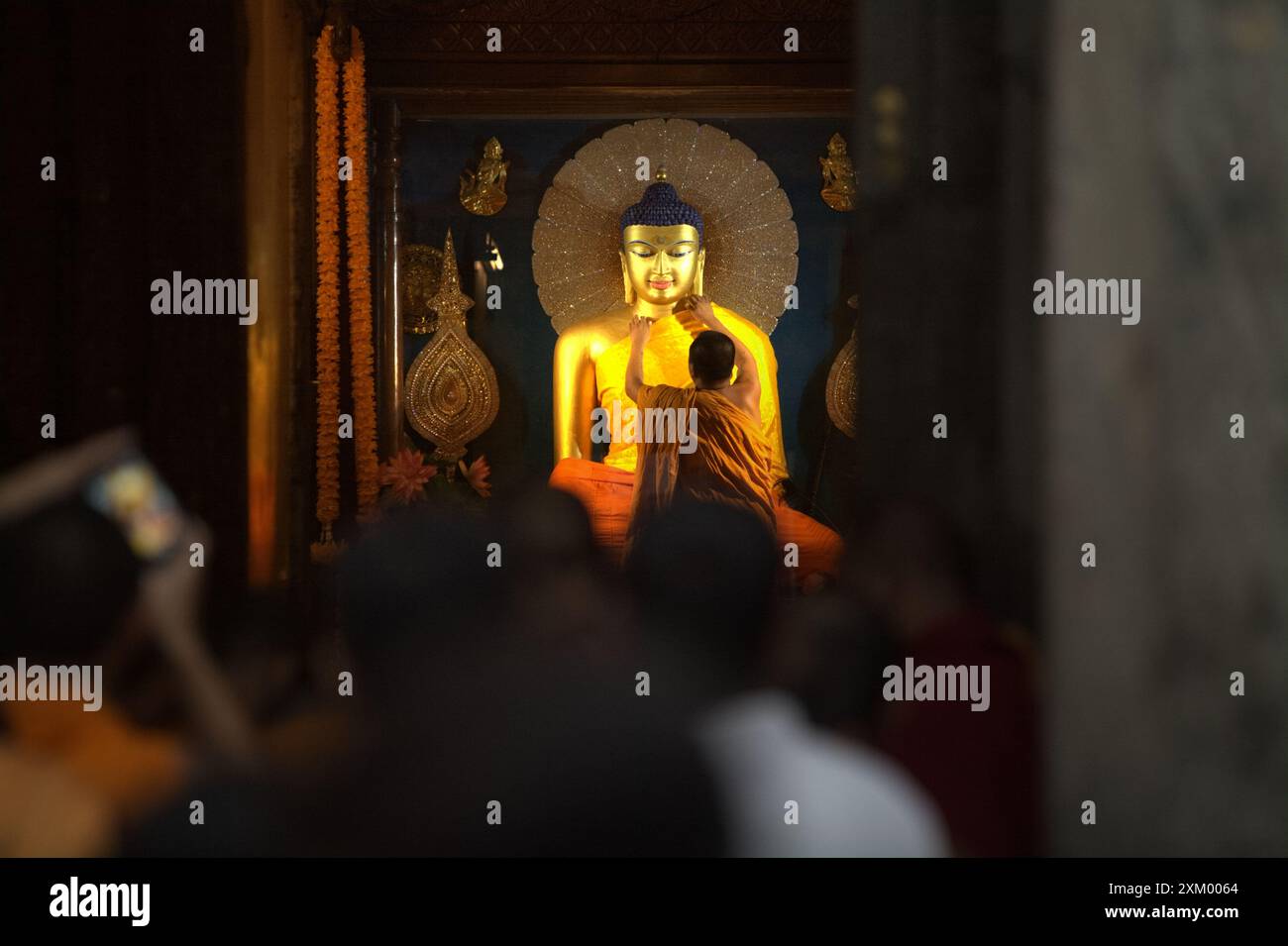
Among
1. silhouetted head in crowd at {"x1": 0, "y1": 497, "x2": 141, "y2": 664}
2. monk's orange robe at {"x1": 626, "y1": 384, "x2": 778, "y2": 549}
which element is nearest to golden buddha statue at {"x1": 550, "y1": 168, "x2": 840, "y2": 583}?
monk's orange robe at {"x1": 626, "y1": 384, "x2": 778, "y2": 549}

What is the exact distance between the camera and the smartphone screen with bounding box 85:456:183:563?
2.21 meters

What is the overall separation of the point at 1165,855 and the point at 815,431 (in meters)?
3.04

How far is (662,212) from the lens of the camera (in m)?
4.23

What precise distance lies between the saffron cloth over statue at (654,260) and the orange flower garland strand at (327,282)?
30.4 inches

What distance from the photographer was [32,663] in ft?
6.41

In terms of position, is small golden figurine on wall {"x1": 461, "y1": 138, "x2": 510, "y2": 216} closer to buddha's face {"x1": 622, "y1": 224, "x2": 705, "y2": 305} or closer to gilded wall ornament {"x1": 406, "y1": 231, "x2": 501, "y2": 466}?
gilded wall ornament {"x1": 406, "y1": 231, "x2": 501, "y2": 466}

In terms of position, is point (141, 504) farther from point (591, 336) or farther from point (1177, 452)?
point (591, 336)

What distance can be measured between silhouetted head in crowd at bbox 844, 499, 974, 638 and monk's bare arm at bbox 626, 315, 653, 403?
7.90 ft

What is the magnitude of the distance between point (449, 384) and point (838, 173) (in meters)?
1.56

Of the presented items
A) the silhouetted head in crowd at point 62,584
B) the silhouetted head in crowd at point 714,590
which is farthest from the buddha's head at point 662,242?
the silhouetted head in crowd at point 714,590

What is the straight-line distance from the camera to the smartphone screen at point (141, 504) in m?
2.21

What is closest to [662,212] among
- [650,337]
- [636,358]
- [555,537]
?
[650,337]

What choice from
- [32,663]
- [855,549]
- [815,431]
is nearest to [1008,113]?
[855,549]

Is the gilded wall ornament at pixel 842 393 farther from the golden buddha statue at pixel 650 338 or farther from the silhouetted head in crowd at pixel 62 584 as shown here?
the silhouetted head in crowd at pixel 62 584
